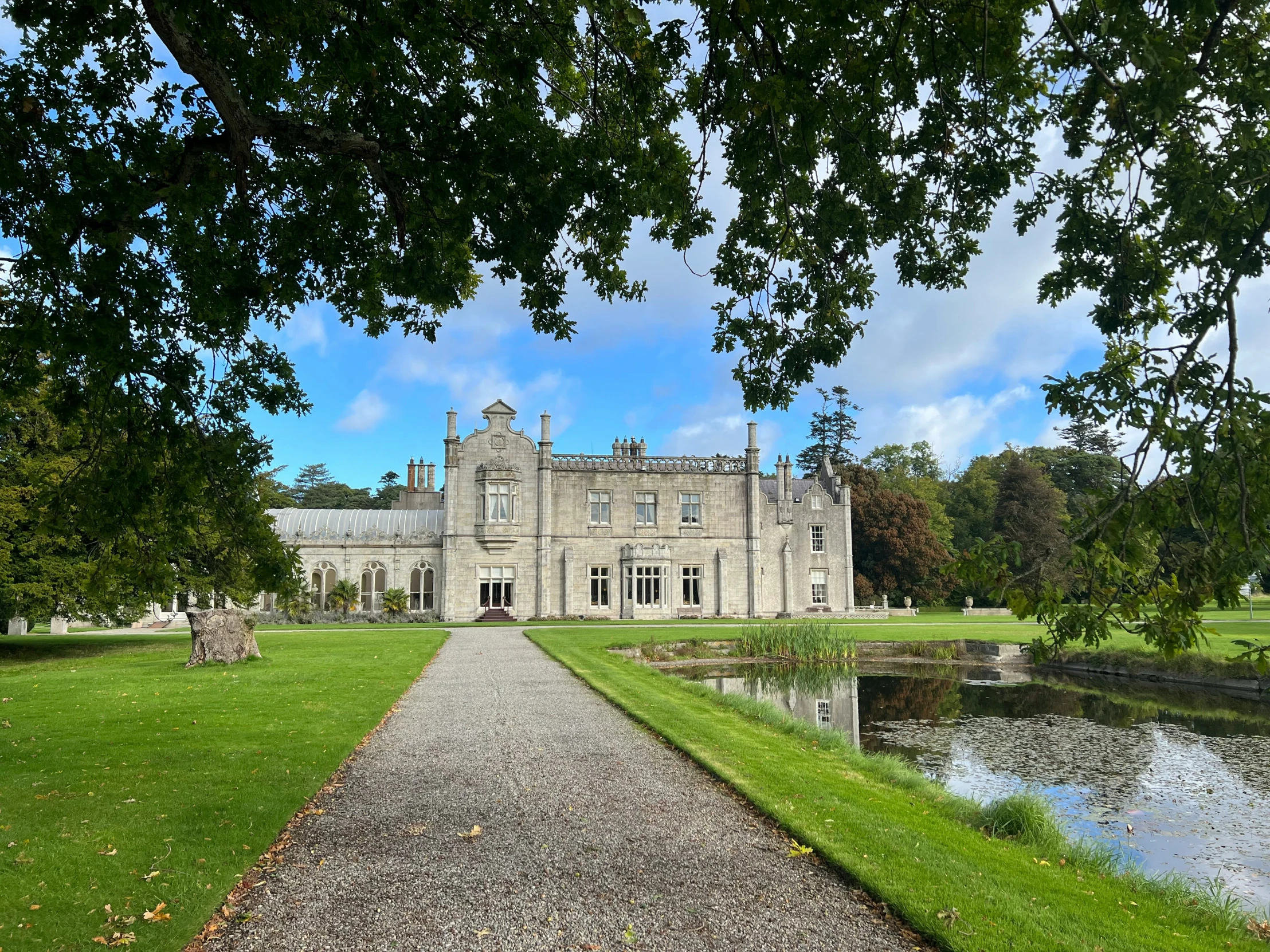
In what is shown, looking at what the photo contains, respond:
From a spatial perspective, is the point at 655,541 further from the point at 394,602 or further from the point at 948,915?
the point at 948,915

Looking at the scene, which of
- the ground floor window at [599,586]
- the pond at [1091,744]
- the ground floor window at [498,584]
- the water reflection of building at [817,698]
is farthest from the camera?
the ground floor window at [599,586]

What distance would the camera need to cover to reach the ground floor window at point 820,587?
40406 millimetres

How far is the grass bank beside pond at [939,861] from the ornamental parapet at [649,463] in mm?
28752

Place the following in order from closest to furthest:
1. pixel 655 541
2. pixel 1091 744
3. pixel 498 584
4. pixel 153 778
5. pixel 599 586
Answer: pixel 153 778, pixel 1091 744, pixel 498 584, pixel 599 586, pixel 655 541

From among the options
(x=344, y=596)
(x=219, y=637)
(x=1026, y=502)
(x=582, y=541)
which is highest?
(x=1026, y=502)

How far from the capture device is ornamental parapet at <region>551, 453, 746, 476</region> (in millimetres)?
38656

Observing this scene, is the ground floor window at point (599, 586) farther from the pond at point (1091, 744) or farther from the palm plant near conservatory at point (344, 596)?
the pond at point (1091, 744)

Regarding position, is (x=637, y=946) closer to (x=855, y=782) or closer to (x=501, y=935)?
(x=501, y=935)

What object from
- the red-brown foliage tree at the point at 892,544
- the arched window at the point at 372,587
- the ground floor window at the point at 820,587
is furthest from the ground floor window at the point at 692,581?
the arched window at the point at 372,587

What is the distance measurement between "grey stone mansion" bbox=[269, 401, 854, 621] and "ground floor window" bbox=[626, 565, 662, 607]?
54 millimetres

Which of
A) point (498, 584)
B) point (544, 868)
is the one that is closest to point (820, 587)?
point (498, 584)

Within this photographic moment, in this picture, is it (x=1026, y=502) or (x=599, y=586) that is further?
(x=1026, y=502)

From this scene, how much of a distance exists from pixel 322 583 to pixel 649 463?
52.3 ft

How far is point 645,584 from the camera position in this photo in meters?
38.4
